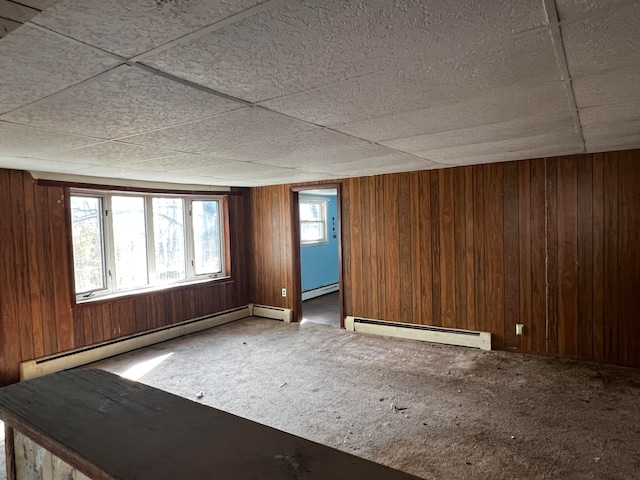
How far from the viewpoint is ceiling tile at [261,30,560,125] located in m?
1.38

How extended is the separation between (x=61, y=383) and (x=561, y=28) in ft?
6.92

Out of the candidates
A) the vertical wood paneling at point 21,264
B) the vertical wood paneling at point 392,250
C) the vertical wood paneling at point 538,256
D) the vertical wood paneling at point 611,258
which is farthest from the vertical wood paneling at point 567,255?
the vertical wood paneling at point 21,264

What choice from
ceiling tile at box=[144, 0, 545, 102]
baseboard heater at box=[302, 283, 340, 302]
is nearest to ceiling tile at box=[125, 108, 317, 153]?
ceiling tile at box=[144, 0, 545, 102]

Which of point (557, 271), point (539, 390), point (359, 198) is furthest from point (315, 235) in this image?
point (539, 390)

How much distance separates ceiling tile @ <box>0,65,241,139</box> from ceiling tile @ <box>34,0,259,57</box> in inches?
10.2

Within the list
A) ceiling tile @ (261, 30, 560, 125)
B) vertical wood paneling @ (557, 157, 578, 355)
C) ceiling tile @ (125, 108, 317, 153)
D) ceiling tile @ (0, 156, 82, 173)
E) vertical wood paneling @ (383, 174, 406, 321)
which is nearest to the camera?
ceiling tile @ (261, 30, 560, 125)

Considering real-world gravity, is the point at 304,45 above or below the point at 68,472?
above

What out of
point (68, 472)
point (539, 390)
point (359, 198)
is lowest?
point (539, 390)

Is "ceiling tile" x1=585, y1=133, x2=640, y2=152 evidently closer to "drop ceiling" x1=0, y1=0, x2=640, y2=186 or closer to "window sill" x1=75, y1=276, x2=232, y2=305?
"drop ceiling" x1=0, y1=0, x2=640, y2=186

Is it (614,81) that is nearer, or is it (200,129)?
(614,81)

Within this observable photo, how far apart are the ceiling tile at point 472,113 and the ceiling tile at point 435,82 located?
89 mm

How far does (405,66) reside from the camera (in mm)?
1469

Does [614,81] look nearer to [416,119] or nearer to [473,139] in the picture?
[416,119]

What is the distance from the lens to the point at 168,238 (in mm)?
5375
